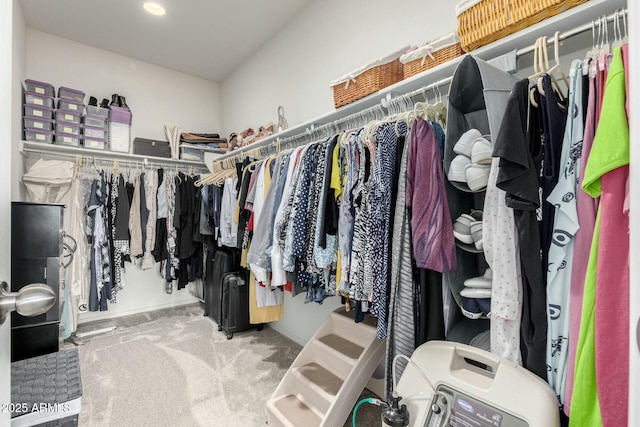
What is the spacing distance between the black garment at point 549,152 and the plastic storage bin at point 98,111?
3.50m

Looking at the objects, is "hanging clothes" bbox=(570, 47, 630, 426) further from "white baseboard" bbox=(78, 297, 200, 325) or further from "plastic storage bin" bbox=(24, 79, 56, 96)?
"white baseboard" bbox=(78, 297, 200, 325)

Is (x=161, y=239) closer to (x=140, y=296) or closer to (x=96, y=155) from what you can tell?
(x=140, y=296)

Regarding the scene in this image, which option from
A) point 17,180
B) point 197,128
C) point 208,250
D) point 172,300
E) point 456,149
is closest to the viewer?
point 456,149

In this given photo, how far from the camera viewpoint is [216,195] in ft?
9.14

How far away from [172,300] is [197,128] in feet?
7.02

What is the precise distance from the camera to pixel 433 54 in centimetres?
134

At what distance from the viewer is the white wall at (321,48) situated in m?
1.78

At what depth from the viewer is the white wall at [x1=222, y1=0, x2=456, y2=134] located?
178cm

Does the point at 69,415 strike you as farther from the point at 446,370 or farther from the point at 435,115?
the point at 435,115

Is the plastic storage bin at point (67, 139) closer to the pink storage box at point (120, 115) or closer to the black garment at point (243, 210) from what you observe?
the pink storage box at point (120, 115)

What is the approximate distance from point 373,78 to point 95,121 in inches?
110

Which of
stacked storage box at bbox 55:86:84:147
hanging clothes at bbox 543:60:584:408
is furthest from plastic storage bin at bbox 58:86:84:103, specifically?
hanging clothes at bbox 543:60:584:408

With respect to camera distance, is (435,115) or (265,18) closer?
(435,115)

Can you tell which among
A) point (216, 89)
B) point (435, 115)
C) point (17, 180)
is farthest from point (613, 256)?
point (216, 89)
